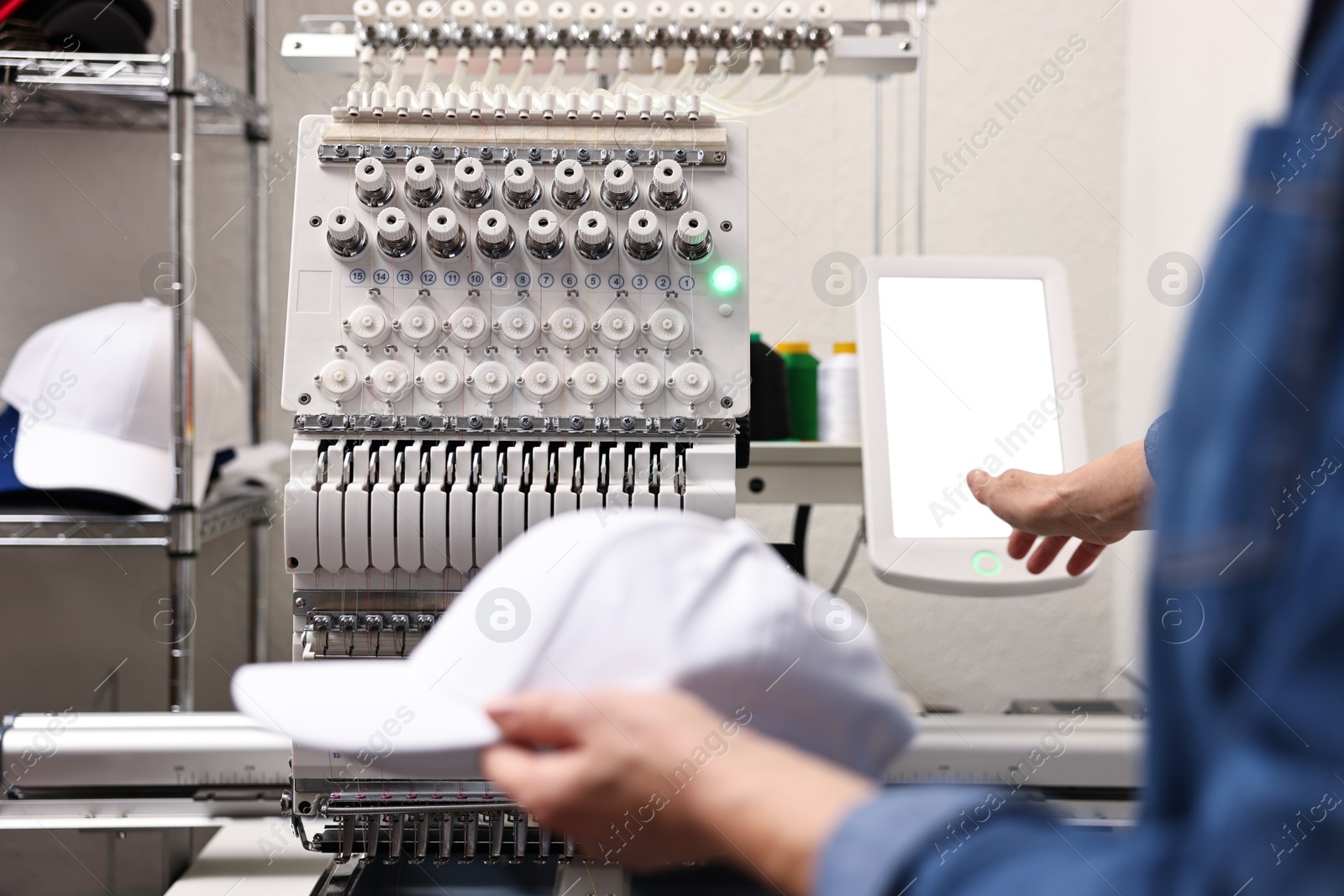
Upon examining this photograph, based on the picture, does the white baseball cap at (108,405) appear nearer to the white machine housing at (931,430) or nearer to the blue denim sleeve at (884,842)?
the white machine housing at (931,430)

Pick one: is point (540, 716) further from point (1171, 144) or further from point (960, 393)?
point (1171, 144)

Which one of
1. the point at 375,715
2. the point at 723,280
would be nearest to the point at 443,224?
the point at 723,280

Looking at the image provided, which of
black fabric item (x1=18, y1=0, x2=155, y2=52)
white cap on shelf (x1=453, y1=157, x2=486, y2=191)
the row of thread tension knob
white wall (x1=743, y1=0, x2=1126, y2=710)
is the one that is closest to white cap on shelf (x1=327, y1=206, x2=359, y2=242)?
the row of thread tension knob

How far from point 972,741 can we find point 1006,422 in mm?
513

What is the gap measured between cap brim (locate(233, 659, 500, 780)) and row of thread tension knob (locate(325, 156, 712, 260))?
1.93 feet

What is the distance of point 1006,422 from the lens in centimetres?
141

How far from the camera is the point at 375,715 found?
1.78 ft

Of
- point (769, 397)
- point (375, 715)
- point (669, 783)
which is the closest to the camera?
point (669, 783)

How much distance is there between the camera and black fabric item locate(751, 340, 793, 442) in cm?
163

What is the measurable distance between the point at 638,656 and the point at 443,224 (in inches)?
28.3

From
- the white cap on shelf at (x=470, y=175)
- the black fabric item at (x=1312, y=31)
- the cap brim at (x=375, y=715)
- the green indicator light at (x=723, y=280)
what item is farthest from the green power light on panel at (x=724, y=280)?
the black fabric item at (x=1312, y=31)

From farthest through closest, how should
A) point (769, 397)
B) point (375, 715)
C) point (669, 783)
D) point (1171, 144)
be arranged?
point (1171, 144) < point (769, 397) < point (375, 715) < point (669, 783)

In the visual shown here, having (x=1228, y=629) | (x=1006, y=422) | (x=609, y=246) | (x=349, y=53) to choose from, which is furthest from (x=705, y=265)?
(x=1228, y=629)

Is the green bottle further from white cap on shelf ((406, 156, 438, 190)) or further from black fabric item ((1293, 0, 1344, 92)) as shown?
black fabric item ((1293, 0, 1344, 92))
